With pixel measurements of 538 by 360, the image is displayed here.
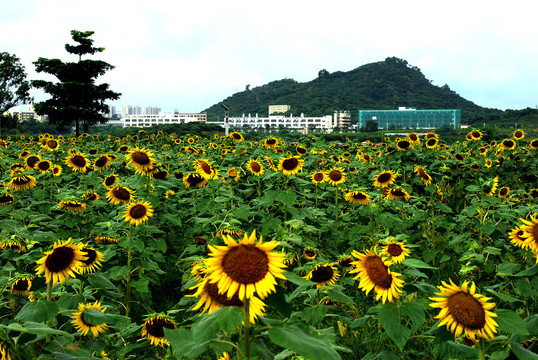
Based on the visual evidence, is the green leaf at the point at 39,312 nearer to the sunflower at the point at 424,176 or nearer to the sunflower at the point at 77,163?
the sunflower at the point at 77,163

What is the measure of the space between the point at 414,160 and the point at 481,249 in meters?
3.48

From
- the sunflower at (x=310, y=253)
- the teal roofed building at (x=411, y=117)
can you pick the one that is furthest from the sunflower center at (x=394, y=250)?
the teal roofed building at (x=411, y=117)

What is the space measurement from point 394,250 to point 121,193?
2.84 metres

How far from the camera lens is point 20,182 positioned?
547cm

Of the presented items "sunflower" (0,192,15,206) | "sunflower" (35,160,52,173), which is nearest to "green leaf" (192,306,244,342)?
"sunflower" (0,192,15,206)

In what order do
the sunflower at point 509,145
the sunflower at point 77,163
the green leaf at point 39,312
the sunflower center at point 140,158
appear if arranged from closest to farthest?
the green leaf at point 39,312, the sunflower center at point 140,158, the sunflower at point 77,163, the sunflower at point 509,145

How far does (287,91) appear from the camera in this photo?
604 ft

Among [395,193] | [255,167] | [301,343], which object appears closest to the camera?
[301,343]

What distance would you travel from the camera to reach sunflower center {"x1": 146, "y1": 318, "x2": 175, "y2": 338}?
87.0 inches

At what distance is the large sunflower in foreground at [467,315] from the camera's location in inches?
68.1

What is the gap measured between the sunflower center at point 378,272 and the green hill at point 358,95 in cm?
15304

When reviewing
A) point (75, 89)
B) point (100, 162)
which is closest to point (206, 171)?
point (100, 162)

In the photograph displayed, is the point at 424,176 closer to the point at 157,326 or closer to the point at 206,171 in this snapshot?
the point at 206,171

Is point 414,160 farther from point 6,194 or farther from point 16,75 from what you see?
point 16,75
